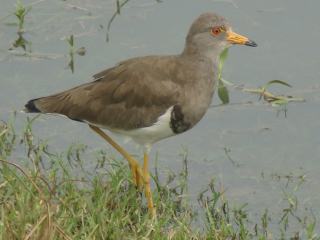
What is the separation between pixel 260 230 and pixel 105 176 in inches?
51.4

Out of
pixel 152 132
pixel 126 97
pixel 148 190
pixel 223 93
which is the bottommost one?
pixel 148 190

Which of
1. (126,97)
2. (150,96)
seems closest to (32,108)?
(126,97)

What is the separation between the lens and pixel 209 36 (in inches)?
295

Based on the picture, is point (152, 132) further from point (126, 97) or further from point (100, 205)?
point (100, 205)

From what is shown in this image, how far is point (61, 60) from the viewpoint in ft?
30.9

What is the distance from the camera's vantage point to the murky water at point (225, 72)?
8172 millimetres

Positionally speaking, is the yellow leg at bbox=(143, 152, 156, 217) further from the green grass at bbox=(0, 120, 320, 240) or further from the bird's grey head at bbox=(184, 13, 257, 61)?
the bird's grey head at bbox=(184, 13, 257, 61)

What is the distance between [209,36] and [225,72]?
1857 millimetres

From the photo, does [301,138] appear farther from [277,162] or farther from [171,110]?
[171,110]

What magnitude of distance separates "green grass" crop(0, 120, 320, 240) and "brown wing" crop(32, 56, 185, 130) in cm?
38

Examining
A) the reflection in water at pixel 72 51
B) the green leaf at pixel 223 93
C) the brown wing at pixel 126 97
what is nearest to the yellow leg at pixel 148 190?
the brown wing at pixel 126 97

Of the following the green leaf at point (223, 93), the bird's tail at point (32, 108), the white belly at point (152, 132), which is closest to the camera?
the white belly at point (152, 132)

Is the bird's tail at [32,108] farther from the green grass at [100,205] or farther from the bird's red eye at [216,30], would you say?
the bird's red eye at [216,30]

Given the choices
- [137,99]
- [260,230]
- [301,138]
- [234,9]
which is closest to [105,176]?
[137,99]
